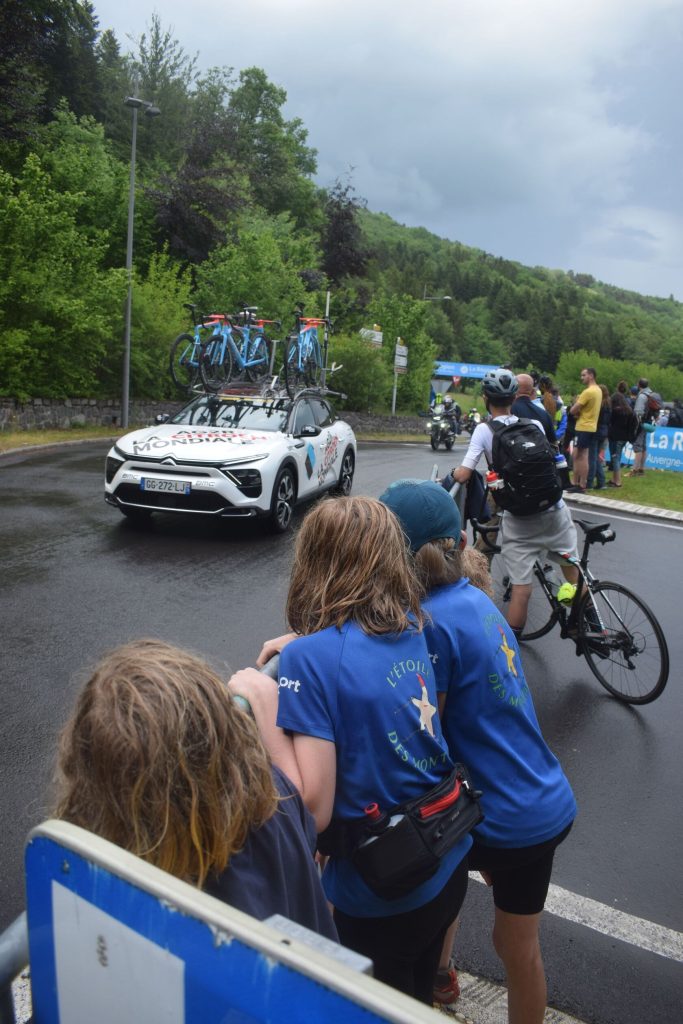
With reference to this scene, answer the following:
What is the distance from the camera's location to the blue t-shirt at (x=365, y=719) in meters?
1.96

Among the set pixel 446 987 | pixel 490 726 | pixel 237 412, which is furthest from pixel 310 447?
pixel 490 726

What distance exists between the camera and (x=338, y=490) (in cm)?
1359

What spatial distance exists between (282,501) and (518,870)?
8.13 meters

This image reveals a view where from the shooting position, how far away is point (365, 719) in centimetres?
199

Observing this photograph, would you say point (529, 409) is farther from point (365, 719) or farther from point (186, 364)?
point (365, 719)

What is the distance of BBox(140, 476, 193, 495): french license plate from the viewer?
31.3ft

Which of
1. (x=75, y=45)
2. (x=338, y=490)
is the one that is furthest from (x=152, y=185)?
(x=338, y=490)

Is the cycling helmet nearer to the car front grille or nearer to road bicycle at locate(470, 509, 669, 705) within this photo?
road bicycle at locate(470, 509, 669, 705)

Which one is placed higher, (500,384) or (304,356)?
(304,356)

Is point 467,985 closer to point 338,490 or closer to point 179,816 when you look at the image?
point 179,816

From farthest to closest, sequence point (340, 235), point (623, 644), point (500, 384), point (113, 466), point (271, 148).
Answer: point (271, 148)
point (340, 235)
point (113, 466)
point (500, 384)
point (623, 644)

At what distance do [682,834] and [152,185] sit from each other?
3755 cm

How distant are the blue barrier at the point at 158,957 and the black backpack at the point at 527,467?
5037 millimetres

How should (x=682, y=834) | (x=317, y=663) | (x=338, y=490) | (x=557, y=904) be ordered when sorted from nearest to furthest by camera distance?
(x=317, y=663) < (x=557, y=904) < (x=682, y=834) < (x=338, y=490)
